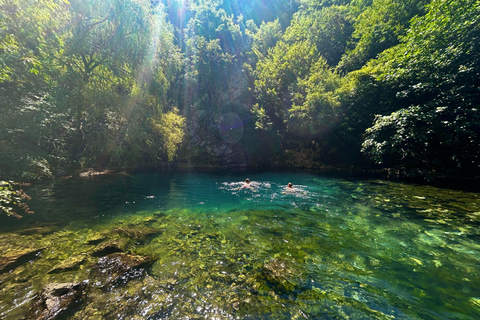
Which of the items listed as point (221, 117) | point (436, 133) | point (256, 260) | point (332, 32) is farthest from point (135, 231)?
point (332, 32)

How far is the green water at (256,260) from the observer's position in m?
3.91

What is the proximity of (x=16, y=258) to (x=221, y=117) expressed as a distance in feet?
120

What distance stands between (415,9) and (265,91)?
80.1 ft

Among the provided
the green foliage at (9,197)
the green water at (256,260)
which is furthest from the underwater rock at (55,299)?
the green foliage at (9,197)

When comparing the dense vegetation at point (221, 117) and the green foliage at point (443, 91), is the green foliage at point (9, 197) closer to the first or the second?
the dense vegetation at point (221, 117)

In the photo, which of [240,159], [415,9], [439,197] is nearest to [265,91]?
[240,159]

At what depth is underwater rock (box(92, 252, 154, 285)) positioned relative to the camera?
469 cm

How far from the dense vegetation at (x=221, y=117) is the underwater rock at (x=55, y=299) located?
553cm

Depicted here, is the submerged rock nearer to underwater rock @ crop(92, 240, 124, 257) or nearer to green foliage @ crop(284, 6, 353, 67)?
underwater rock @ crop(92, 240, 124, 257)

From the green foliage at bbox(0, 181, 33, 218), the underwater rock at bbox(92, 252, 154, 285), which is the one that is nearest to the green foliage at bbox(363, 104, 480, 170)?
the underwater rock at bbox(92, 252, 154, 285)

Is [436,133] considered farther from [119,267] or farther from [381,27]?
[381,27]

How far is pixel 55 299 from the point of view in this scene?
3852 mm

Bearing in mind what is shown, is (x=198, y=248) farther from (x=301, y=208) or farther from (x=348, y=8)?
(x=348, y=8)

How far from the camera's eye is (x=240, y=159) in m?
38.0
